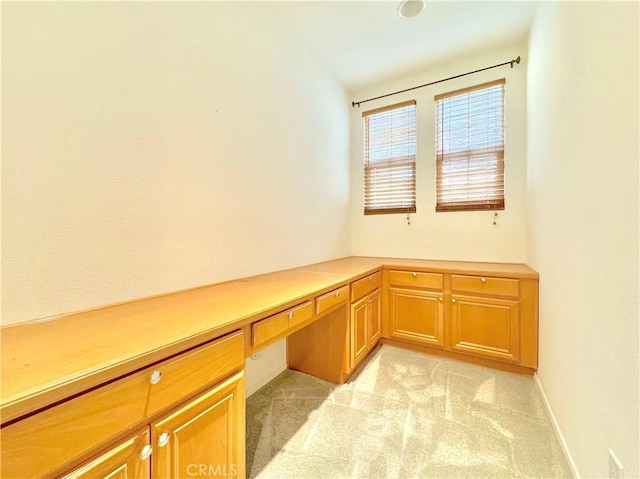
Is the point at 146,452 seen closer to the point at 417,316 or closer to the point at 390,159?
the point at 417,316

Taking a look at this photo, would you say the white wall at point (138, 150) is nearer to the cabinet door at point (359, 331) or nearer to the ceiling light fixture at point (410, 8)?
the cabinet door at point (359, 331)

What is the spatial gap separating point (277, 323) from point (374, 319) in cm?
140

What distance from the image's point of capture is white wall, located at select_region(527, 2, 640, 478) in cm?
79

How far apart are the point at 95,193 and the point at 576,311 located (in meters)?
2.17

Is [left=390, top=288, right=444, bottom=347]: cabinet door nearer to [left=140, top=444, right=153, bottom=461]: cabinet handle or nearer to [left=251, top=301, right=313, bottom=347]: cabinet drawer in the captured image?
[left=251, top=301, right=313, bottom=347]: cabinet drawer

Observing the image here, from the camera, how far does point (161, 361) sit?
760mm

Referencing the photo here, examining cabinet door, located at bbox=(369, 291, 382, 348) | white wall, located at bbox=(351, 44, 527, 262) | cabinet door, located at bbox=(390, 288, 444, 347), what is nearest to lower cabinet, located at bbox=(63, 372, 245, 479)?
cabinet door, located at bbox=(369, 291, 382, 348)

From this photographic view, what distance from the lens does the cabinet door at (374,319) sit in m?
2.28

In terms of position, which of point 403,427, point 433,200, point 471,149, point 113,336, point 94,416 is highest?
point 471,149

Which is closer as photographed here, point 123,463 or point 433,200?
point 123,463

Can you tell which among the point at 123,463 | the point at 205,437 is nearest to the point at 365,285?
the point at 205,437

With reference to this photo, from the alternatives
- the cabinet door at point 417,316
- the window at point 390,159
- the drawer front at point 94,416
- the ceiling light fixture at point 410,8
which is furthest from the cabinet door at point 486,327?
the ceiling light fixture at point 410,8

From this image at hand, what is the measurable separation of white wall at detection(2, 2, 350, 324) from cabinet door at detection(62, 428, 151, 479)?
629mm

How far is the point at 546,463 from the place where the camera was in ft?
4.12
